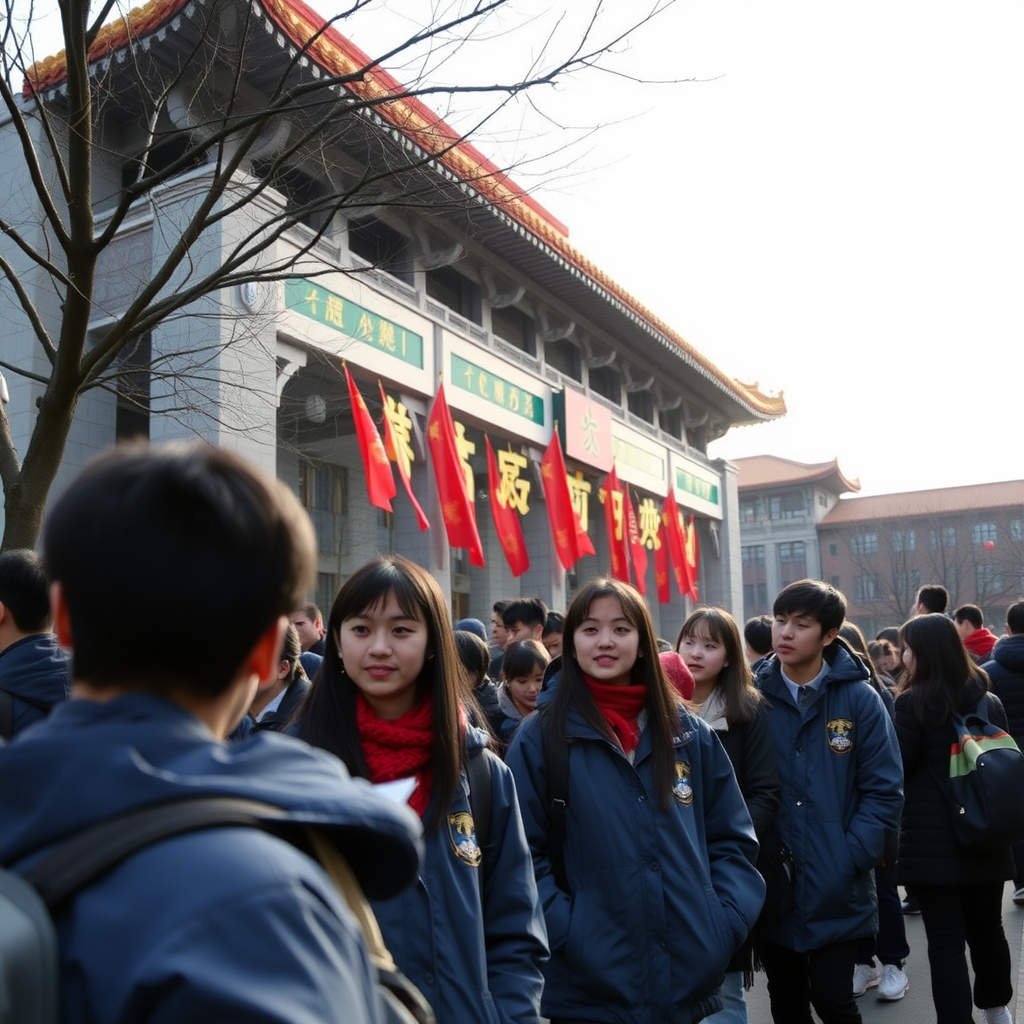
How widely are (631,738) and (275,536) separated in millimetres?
1868

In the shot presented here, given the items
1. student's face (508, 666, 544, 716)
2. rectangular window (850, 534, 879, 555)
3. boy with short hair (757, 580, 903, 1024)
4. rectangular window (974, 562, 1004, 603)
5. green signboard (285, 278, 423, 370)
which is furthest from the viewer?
rectangular window (850, 534, 879, 555)

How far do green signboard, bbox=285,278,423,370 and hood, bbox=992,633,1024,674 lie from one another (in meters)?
6.79

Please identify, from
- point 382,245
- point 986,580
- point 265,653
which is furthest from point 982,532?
point 265,653

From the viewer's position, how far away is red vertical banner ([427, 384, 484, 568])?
37.3 ft

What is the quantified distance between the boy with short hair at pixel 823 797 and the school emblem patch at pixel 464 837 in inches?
63.6

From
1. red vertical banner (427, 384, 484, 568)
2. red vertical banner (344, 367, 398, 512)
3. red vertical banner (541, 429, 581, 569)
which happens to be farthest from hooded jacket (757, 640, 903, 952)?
red vertical banner (541, 429, 581, 569)

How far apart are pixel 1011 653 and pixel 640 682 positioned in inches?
143

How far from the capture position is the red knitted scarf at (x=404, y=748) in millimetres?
2043

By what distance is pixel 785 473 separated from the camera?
40406 millimetres

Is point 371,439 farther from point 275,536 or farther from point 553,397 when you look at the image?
point 275,536

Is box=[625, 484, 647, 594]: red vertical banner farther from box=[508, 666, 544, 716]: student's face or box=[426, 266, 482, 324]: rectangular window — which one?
box=[508, 666, 544, 716]: student's face

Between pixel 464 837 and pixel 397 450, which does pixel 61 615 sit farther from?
pixel 397 450

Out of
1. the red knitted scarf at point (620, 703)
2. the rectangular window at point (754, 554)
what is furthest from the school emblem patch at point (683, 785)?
the rectangular window at point (754, 554)

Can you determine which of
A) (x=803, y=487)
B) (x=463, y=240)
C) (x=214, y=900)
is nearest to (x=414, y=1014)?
(x=214, y=900)
